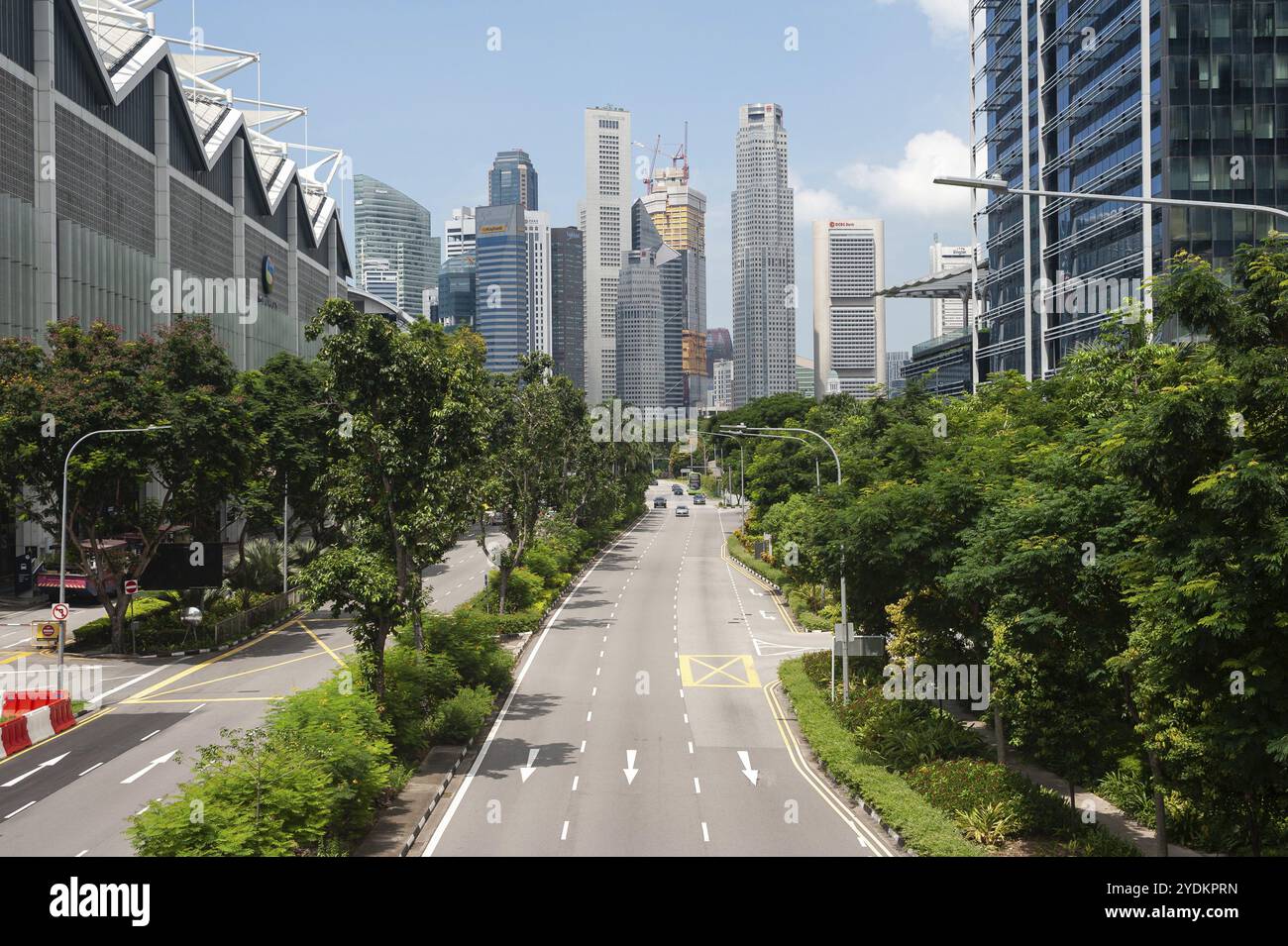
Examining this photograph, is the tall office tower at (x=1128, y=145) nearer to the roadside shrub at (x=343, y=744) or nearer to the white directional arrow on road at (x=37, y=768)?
the roadside shrub at (x=343, y=744)

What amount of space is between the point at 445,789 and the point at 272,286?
3237 inches

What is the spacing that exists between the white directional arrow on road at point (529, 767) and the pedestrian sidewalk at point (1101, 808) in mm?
12924

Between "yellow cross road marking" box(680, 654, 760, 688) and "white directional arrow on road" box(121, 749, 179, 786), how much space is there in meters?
18.8

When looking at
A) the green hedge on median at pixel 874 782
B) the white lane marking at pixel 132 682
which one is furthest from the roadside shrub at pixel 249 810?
the white lane marking at pixel 132 682

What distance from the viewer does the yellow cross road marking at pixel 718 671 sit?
134 ft

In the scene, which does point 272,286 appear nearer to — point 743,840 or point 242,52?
point 242,52

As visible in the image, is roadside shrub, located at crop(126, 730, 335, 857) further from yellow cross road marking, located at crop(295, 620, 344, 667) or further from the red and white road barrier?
yellow cross road marking, located at crop(295, 620, 344, 667)

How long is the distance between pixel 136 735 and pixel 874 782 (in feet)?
71.8

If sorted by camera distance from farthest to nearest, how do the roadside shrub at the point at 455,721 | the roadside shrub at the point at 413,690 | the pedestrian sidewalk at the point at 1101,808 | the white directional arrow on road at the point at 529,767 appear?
the roadside shrub at the point at 455,721 < the roadside shrub at the point at 413,690 < the white directional arrow on road at the point at 529,767 < the pedestrian sidewalk at the point at 1101,808

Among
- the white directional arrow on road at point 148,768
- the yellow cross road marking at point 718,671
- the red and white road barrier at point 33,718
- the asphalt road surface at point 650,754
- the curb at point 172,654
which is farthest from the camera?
the curb at point 172,654

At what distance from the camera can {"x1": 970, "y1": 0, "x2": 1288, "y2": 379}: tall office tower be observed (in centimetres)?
6419

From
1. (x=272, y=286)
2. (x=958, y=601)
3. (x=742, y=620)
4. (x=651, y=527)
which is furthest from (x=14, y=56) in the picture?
(x=651, y=527)
